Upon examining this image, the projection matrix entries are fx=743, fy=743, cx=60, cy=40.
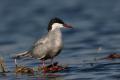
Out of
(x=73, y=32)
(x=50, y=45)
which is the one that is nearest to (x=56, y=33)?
(x=50, y=45)

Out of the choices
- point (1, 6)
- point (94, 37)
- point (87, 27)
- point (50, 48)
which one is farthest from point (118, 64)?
point (1, 6)

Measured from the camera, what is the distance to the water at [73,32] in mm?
23922

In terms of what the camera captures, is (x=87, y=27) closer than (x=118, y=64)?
No

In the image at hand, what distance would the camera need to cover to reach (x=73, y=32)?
1560 inches

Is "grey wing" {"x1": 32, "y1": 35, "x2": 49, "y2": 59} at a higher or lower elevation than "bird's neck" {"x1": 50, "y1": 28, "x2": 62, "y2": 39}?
lower

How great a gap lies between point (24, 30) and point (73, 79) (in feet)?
62.9

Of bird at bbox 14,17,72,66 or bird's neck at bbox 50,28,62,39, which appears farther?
bird's neck at bbox 50,28,62,39

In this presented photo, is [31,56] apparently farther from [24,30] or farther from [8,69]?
[24,30]

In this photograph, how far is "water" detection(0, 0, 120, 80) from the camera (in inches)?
942

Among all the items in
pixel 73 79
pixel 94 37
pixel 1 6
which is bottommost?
pixel 73 79

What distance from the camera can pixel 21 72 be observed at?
23.8 meters

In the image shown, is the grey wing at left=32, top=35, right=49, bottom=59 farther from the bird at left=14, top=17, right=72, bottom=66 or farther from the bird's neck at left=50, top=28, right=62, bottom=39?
the bird's neck at left=50, top=28, right=62, bottom=39

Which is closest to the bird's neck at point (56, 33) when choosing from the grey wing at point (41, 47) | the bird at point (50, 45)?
the bird at point (50, 45)

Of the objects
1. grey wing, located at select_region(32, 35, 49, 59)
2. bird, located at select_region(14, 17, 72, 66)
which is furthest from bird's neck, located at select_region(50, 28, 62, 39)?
grey wing, located at select_region(32, 35, 49, 59)
